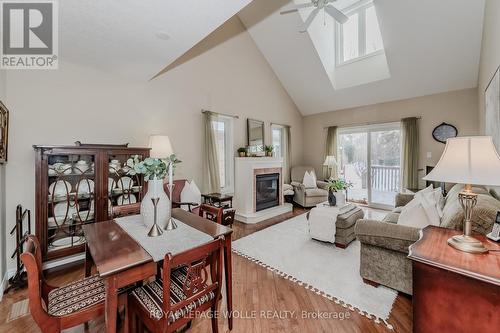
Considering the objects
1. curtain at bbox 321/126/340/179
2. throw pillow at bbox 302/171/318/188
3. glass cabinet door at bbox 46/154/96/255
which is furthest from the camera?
curtain at bbox 321/126/340/179

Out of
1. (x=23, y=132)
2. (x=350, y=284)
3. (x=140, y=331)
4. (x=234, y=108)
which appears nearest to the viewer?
(x=140, y=331)

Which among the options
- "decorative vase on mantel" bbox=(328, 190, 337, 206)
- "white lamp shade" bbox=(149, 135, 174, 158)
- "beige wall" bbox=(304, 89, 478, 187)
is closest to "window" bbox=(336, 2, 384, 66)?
"beige wall" bbox=(304, 89, 478, 187)

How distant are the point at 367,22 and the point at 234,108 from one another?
3.64 meters

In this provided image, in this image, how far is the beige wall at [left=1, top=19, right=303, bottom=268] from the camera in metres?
2.53

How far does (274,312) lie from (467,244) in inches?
58.9

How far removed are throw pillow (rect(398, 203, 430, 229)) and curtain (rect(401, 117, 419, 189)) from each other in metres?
3.25

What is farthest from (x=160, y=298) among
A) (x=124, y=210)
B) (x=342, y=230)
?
(x=342, y=230)

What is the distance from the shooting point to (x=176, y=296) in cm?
138

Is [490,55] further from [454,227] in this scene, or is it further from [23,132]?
[23,132]

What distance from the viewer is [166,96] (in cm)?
377

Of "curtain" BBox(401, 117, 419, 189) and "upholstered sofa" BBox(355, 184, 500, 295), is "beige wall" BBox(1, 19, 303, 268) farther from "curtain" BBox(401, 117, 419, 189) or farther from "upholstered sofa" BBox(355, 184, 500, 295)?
"curtain" BBox(401, 117, 419, 189)

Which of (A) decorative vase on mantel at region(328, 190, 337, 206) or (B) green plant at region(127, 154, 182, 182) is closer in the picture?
(B) green plant at region(127, 154, 182, 182)

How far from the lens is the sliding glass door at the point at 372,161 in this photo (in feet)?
17.4

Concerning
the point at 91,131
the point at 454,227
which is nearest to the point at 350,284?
the point at 454,227
